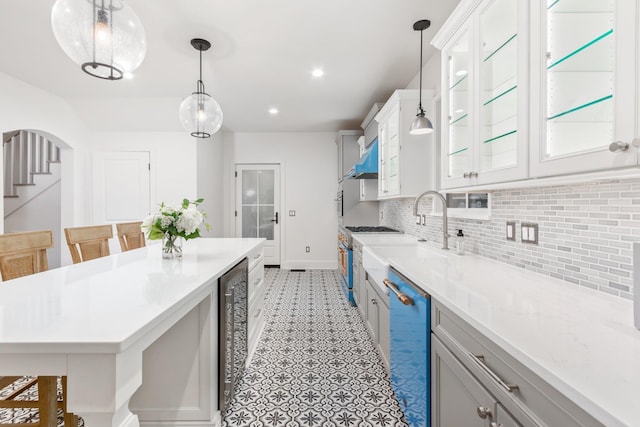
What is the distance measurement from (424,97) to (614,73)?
2.15 meters

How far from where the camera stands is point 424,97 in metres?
2.87

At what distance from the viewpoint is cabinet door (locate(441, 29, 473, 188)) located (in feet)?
5.32

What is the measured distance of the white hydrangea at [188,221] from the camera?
178 centimetres

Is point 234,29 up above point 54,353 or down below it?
above

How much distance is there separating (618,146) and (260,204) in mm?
5720

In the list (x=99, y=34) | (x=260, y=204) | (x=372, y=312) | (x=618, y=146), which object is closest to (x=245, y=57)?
(x=99, y=34)

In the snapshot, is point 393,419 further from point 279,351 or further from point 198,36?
point 198,36

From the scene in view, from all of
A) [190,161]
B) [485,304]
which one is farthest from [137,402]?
[190,161]

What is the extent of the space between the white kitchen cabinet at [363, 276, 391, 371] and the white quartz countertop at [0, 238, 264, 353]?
1.09m

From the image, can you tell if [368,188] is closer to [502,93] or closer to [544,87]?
[502,93]

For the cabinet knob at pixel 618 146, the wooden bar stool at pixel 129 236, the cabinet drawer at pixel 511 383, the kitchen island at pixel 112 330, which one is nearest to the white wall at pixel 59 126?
the wooden bar stool at pixel 129 236

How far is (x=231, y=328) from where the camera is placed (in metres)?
1.77

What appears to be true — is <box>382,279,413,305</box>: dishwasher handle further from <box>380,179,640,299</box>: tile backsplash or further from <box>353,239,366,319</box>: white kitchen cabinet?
<box>353,239,366,319</box>: white kitchen cabinet

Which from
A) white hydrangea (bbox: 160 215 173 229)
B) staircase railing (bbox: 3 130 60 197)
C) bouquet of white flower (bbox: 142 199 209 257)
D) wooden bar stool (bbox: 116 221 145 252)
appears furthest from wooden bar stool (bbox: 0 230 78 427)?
staircase railing (bbox: 3 130 60 197)
